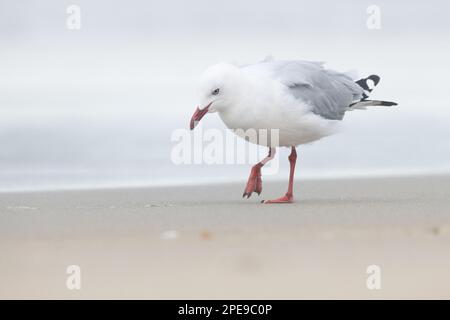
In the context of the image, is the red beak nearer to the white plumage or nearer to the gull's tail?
the white plumage

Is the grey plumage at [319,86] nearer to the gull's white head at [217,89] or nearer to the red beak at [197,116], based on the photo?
the gull's white head at [217,89]

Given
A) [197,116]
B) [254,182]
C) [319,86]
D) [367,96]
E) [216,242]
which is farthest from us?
[367,96]

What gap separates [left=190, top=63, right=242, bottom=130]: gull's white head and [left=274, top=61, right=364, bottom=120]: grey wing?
39 cm

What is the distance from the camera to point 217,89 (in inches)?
287

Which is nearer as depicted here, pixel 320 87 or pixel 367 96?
pixel 320 87

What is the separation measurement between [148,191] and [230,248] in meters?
3.43

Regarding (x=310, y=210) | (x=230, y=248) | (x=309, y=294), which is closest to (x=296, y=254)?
(x=230, y=248)

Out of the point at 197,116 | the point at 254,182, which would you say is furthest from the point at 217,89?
the point at 254,182

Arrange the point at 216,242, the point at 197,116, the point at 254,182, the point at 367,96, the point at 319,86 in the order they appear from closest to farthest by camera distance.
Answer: the point at 216,242 < the point at 197,116 < the point at 254,182 < the point at 319,86 < the point at 367,96

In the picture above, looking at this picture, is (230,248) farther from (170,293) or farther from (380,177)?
(380,177)

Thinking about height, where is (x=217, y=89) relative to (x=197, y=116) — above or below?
above

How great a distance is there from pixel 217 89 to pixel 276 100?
0.42m

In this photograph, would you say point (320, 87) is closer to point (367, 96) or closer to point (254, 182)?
point (367, 96)

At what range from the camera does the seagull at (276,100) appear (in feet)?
23.9
